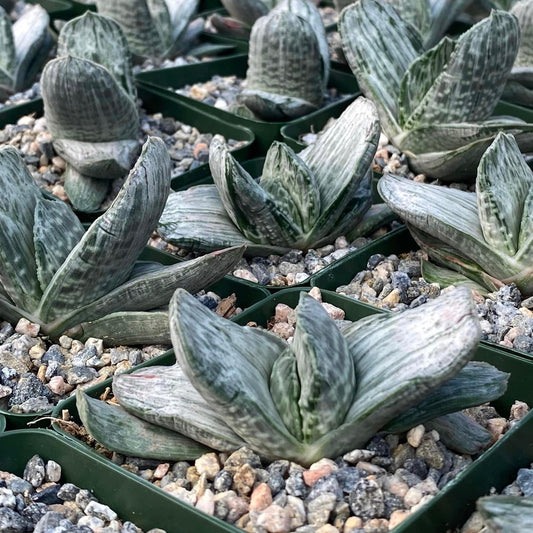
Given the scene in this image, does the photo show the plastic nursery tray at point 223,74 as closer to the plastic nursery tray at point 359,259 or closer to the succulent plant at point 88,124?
the succulent plant at point 88,124

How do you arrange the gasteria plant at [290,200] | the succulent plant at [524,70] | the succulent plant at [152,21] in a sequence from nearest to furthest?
the gasteria plant at [290,200]
the succulent plant at [524,70]
the succulent plant at [152,21]

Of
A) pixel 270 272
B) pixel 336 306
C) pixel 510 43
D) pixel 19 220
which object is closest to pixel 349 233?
pixel 270 272

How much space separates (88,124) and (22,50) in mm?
691

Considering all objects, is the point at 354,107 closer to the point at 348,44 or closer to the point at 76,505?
the point at 348,44

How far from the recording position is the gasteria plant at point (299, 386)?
1.20m

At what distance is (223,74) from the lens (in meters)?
2.98

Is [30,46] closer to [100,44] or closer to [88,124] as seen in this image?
[100,44]

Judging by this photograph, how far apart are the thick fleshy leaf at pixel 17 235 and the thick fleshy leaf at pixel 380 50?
934 mm

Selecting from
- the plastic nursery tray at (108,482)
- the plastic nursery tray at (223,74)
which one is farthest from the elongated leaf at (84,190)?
the plastic nursery tray at (108,482)

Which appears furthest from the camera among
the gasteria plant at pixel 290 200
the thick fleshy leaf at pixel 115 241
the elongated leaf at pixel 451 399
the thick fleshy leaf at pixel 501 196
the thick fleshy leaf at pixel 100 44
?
the thick fleshy leaf at pixel 100 44

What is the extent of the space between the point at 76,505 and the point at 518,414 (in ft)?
2.15

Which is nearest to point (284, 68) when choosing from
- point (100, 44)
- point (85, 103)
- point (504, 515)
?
point (100, 44)

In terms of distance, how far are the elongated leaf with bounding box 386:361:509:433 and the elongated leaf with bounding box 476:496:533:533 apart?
0.71 ft

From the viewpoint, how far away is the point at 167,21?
9.90 feet
